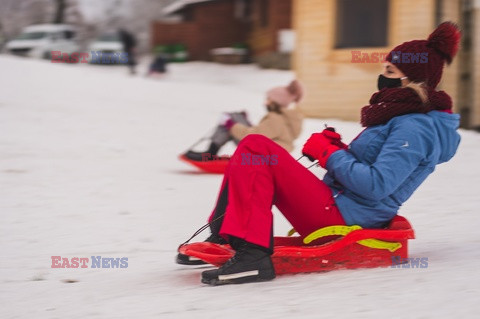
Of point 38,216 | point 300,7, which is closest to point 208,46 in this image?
point 300,7

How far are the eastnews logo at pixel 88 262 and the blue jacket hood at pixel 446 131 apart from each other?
2.05m

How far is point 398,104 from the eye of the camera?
340 cm

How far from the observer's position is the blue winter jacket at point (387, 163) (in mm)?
3322

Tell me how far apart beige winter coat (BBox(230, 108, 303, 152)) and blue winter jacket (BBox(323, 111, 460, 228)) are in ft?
12.5

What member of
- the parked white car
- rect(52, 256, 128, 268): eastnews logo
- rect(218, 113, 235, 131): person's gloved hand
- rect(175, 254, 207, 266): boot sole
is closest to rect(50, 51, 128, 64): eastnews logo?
the parked white car

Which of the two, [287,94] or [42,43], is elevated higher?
[42,43]

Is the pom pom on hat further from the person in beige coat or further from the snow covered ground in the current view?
the person in beige coat

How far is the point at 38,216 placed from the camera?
5746 mm

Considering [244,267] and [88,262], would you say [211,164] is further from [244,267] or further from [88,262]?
[244,267]

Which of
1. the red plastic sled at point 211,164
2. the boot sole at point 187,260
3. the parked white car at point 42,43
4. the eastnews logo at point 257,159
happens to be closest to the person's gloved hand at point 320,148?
the eastnews logo at point 257,159

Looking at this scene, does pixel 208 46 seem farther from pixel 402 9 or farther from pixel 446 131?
pixel 446 131

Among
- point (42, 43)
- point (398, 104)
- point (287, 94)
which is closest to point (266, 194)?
point (398, 104)

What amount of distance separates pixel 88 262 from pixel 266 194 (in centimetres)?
151

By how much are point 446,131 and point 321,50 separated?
1110 cm
